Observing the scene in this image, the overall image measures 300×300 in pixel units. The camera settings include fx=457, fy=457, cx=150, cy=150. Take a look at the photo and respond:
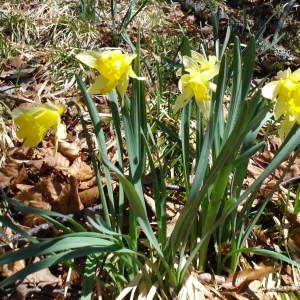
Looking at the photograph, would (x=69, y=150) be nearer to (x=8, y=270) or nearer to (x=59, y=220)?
(x=59, y=220)

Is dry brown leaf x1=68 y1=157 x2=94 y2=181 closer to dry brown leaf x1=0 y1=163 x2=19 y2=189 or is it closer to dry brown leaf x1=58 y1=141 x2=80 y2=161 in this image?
dry brown leaf x1=58 y1=141 x2=80 y2=161

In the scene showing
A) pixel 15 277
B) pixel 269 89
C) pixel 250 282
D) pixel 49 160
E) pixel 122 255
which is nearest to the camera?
pixel 15 277

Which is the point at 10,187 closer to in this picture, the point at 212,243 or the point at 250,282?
the point at 212,243

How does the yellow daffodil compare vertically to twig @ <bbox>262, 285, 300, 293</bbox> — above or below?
above

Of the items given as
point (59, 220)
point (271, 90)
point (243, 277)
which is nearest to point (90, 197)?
point (59, 220)

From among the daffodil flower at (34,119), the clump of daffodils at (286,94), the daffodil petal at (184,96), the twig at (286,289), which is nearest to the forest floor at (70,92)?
the twig at (286,289)

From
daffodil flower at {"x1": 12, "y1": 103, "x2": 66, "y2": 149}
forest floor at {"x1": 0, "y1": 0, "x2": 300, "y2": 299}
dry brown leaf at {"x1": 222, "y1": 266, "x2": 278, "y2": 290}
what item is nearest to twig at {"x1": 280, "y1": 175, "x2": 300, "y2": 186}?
forest floor at {"x1": 0, "y1": 0, "x2": 300, "y2": 299}

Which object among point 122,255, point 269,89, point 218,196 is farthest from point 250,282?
point 269,89
